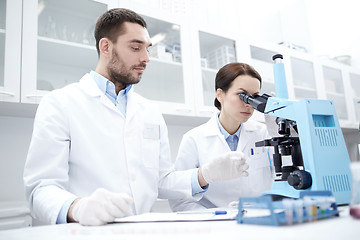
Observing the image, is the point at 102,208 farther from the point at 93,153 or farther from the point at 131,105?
the point at 131,105

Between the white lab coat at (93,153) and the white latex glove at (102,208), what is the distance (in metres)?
0.23

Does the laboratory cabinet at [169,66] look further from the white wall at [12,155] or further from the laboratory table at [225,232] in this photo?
the laboratory table at [225,232]

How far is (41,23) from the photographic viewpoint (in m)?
1.86

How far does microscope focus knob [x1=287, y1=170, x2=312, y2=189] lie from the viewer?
2.90 feet

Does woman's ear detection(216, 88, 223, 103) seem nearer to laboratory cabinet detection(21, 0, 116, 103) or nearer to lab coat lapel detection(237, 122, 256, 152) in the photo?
lab coat lapel detection(237, 122, 256, 152)

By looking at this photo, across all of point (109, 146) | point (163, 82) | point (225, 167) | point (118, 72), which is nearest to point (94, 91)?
point (118, 72)

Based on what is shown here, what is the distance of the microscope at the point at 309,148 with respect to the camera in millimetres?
883

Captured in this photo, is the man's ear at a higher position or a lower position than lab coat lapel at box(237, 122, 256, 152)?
higher

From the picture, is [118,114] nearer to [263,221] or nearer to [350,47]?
[263,221]

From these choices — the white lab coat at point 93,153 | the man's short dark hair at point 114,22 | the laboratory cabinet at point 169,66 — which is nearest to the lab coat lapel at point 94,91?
the white lab coat at point 93,153

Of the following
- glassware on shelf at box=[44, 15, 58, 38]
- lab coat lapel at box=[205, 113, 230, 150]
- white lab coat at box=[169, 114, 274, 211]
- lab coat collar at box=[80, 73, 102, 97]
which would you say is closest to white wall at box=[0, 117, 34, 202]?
glassware on shelf at box=[44, 15, 58, 38]

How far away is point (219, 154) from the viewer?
1699mm

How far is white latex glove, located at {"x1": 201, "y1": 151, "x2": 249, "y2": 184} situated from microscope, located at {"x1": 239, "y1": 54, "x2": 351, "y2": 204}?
133mm

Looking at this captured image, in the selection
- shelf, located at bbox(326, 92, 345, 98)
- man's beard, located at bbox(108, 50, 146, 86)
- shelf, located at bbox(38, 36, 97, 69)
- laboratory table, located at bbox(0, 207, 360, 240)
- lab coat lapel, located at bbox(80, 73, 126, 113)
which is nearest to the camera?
laboratory table, located at bbox(0, 207, 360, 240)
